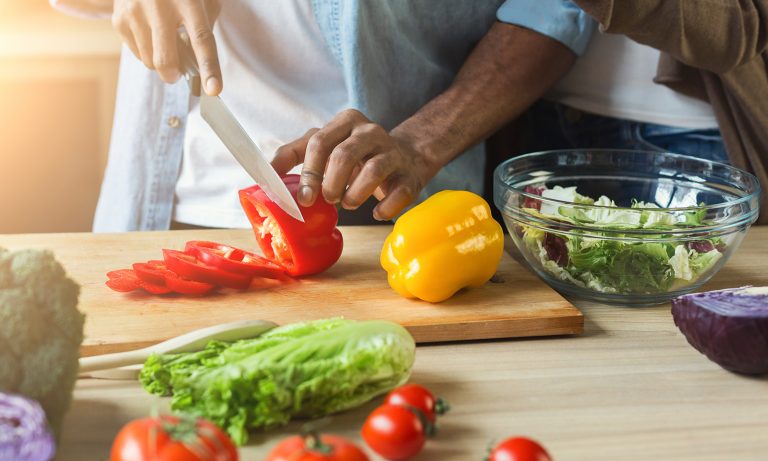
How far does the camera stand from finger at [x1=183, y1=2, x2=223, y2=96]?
5.04 ft

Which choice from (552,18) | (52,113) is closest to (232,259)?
(552,18)

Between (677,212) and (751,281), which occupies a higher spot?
(677,212)

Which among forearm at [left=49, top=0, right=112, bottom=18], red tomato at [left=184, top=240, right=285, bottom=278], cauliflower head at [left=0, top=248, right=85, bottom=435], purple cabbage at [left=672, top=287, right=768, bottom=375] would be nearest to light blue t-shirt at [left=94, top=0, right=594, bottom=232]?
forearm at [left=49, top=0, right=112, bottom=18]

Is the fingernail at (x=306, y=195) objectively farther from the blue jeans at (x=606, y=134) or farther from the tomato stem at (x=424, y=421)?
the blue jeans at (x=606, y=134)

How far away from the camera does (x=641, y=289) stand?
1418mm

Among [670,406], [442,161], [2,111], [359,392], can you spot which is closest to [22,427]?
[359,392]

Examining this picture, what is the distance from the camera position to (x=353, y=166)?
1.54 meters

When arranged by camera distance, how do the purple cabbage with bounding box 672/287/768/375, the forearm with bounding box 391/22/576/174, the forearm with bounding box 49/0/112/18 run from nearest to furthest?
the purple cabbage with bounding box 672/287/768/375 < the forearm with bounding box 391/22/576/174 < the forearm with bounding box 49/0/112/18

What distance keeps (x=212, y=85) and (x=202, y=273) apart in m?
0.34

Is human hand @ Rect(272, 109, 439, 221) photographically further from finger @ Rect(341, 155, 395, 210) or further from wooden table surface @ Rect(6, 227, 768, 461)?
wooden table surface @ Rect(6, 227, 768, 461)

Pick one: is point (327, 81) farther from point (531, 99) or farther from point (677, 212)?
point (677, 212)

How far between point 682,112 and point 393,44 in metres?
0.67

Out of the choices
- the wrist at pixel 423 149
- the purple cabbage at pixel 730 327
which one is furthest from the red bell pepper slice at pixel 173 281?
the purple cabbage at pixel 730 327

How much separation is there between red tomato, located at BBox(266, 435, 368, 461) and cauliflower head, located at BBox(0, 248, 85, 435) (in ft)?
0.85
